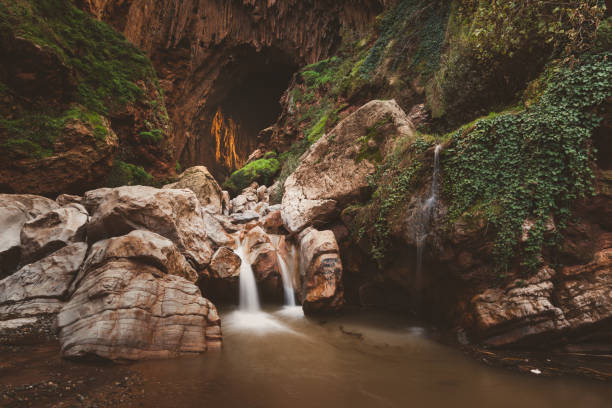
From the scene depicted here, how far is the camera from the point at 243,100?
2842 centimetres

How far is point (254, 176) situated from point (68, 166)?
1244 centimetres

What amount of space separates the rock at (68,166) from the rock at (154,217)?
131 cm

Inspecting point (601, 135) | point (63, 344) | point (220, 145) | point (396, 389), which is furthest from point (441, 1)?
point (220, 145)

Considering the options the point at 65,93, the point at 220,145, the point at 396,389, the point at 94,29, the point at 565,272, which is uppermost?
the point at 220,145

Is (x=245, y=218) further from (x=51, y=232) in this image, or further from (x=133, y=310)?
(x=133, y=310)

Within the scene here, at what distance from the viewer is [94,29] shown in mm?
10086

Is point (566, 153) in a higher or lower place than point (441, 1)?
lower

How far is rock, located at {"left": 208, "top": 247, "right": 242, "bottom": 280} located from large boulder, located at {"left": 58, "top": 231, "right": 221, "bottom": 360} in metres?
1.98

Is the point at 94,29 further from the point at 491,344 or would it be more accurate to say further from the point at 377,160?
the point at 491,344

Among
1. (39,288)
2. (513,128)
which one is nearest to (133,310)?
(39,288)

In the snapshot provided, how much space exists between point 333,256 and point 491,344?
337cm

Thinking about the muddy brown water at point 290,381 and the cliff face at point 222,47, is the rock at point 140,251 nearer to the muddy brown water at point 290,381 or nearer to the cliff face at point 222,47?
the muddy brown water at point 290,381

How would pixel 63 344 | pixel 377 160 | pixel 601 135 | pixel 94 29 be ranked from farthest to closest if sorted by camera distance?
1. pixel 94 29
2. pixel 377 160
3. pixel 601 135
4. pixel 63 344

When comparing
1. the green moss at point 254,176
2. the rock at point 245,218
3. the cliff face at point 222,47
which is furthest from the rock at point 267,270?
the cliff face at point 222,47
